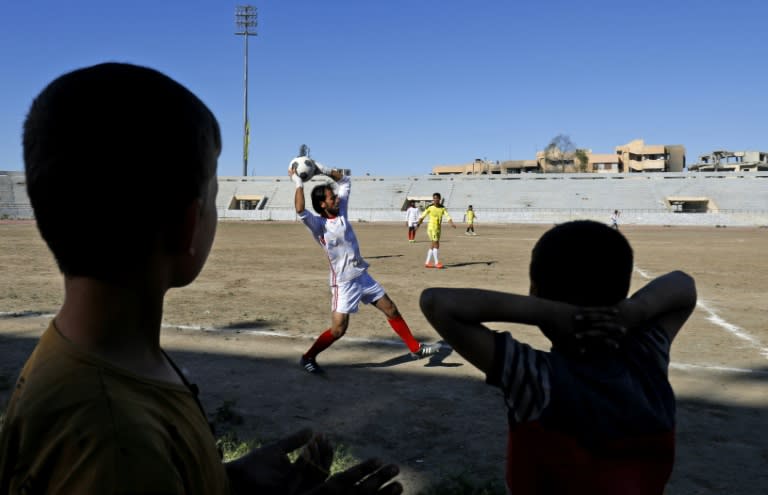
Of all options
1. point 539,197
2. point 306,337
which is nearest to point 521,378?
point 306,337

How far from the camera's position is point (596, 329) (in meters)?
1.73

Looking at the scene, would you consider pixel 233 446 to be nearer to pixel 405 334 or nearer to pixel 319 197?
pixel 405 334

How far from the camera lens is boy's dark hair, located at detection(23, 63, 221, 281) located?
0.99 metres

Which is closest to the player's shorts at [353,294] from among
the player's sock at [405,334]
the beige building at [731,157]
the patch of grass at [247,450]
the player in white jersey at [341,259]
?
the player in white jersey at [341,259]

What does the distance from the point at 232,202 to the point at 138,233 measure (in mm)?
70061

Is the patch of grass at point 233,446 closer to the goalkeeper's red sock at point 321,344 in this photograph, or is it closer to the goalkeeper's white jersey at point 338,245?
the goalkeeper's red sock at point 321,344

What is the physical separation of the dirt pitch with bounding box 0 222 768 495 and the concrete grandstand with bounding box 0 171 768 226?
38790 millimetres

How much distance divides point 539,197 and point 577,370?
61.7 meters

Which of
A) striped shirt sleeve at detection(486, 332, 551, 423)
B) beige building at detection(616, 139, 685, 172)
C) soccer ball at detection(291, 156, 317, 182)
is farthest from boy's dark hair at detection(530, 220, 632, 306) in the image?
beige building at detection(616, 139, 685, 172)

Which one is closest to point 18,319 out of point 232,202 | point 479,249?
point 479,249

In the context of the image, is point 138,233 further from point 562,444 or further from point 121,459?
point 562,444

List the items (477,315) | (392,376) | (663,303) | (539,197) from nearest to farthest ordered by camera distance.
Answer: (477,315) → (663,303) → (392,376) → (539,197)

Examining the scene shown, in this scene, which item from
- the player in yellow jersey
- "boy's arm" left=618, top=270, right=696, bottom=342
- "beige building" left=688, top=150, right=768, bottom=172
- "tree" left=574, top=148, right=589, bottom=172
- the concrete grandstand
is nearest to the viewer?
"boy's arm" left=618, top=270, right=696, bottom=342

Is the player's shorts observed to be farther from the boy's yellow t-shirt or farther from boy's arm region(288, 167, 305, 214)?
the boy's yellow t-shirt
